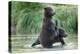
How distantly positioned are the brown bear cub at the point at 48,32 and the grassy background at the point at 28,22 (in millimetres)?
51

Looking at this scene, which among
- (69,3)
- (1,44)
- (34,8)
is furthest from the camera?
(69,3)

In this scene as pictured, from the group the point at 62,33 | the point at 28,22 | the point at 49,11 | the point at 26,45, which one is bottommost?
the point at 26,45

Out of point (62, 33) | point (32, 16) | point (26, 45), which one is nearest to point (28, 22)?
point (32, 16)

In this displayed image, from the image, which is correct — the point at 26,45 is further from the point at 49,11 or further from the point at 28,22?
the point at 49,11

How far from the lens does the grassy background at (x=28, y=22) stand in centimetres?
180

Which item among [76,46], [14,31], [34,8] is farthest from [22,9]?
[76,46]

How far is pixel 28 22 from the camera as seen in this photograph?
187cm

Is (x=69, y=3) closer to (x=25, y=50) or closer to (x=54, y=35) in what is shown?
(x=54, y=35)

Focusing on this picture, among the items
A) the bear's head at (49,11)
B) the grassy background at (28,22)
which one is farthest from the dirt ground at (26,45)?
the bear's head at (49,11)

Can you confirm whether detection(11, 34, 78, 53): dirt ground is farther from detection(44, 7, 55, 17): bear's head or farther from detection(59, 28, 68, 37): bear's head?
detection(44, 7, 55, 17): bear's head

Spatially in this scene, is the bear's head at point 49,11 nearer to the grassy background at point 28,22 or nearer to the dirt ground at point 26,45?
the grassy background at point 28,22

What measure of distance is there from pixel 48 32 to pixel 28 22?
27 cm

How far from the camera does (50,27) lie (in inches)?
76.9

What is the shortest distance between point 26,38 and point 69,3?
0.71 meters
